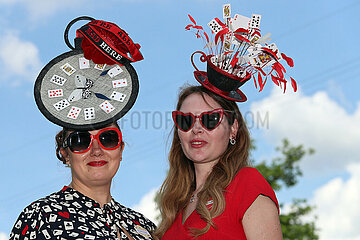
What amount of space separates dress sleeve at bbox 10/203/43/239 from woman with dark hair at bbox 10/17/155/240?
20cm

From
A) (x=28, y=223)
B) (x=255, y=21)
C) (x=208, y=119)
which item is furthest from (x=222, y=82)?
(x=28, y=223)

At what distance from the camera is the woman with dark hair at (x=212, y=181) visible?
13.7 ft

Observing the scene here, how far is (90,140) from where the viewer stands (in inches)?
181

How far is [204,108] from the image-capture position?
4.79 metres

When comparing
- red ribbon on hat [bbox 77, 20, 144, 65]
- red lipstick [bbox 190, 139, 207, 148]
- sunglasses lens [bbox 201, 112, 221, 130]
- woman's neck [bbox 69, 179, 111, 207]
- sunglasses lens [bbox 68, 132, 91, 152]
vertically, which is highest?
red ribbon on hat [bbox 77, 20, 144, 65]

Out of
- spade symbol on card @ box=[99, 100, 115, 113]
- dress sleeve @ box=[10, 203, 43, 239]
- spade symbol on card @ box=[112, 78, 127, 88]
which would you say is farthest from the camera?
spade symbol on card @ box=[112, 78, 127, 88]

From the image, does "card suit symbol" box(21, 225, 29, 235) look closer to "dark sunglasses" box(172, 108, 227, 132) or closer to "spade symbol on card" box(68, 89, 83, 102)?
"spade symbol on card" box(68, 89, 83, 102)

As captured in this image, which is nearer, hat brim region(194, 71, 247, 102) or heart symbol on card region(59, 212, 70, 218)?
heart symbol on card region(59, 212, 70, 218)

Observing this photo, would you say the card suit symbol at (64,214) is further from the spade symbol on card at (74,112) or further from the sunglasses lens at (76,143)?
the spade symbol on card at (74,112)

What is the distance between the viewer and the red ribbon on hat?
4762 mm

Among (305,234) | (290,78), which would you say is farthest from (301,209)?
(290,78)

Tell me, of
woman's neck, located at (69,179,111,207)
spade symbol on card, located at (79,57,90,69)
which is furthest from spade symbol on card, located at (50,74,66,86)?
woman's neck, located at (69,179,111,207)

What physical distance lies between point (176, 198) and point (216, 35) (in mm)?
1782

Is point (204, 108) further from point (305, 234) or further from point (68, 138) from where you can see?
point (305, 234)
